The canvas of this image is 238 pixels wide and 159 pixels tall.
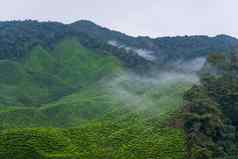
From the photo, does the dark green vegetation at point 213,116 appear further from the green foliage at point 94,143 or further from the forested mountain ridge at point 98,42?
the forested mountain ridge at point 98,42

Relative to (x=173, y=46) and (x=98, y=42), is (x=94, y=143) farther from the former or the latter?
(x=173, y=46)

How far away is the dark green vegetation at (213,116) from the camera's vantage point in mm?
56625

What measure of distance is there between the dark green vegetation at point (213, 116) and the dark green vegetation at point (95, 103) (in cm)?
14

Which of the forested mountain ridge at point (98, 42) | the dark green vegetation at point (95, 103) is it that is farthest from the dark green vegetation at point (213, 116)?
the forested mountain ridge at point (98, 42)

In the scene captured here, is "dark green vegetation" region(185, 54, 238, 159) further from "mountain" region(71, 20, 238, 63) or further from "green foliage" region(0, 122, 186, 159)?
"mountain" region(71, 20, 238, 63)

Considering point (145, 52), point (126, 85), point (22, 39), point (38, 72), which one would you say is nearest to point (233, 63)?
point (126, 85)

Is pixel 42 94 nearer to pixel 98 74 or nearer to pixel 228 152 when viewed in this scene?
pixel 98 74

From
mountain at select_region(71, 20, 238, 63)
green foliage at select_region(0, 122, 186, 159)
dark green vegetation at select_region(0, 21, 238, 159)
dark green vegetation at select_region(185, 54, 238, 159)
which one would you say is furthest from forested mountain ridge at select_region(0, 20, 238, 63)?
green foliage at select_region(0, 122, 186, 159)

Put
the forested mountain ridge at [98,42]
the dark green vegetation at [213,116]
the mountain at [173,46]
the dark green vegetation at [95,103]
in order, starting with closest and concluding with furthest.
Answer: the dark green vegetation at [213,116], the dark green vegetation at [95,103], the forested mountain ridge at [98,42], the mountain at [173,46]

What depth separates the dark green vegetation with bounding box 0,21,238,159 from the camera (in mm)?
58438

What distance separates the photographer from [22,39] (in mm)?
152375

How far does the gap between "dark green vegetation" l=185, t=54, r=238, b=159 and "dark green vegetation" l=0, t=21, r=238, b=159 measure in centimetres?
14

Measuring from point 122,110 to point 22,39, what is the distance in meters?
82.1

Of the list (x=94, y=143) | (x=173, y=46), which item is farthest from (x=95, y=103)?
(x=173, y=46)
